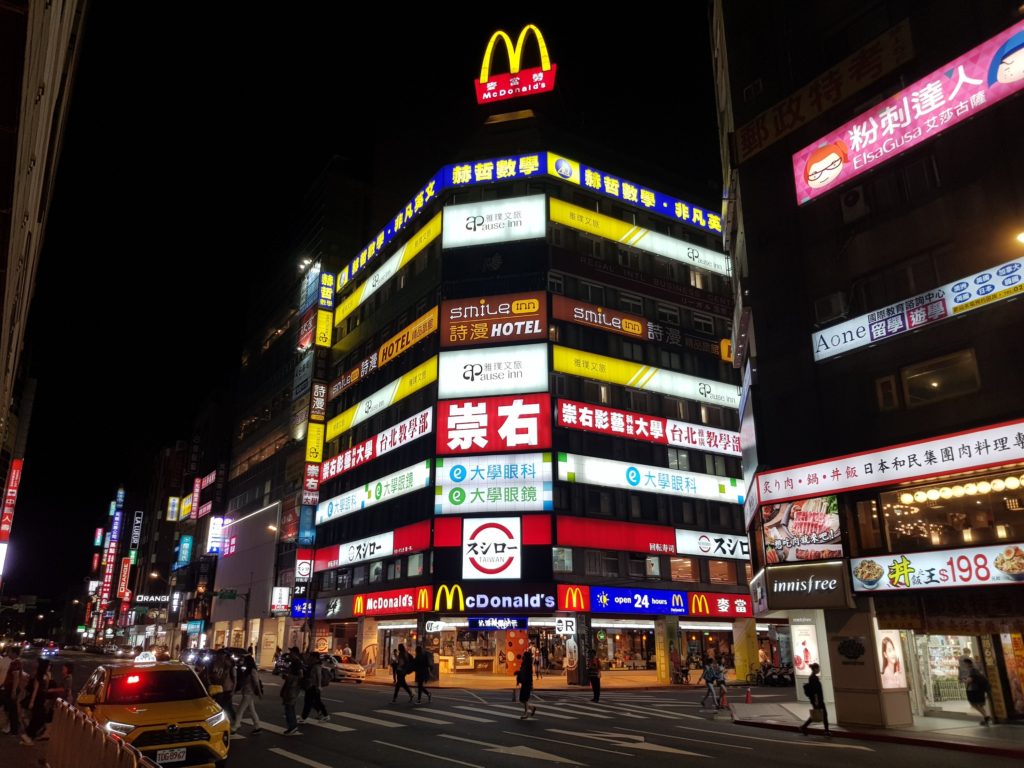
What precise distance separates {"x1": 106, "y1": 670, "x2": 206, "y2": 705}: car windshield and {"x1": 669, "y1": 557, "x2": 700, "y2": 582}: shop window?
37.3 metres

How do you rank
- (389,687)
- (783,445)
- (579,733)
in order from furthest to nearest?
(389,687) → (783,445) → (579,733)

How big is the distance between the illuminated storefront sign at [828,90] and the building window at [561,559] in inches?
972

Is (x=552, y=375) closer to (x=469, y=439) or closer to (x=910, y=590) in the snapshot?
(x=469, y=439)

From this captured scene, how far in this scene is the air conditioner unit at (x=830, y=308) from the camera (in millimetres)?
22016

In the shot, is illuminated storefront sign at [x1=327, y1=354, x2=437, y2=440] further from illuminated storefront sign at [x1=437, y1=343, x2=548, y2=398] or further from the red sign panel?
the red sign panel

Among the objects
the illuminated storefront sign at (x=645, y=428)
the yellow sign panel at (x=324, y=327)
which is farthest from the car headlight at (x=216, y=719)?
the yellow sign panel at (x=324, y=327)

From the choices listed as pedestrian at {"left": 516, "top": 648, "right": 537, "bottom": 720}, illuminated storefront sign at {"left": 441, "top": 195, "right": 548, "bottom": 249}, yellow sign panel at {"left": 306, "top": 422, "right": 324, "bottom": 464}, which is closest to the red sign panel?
illuminated storefront sign at {"left": 441, "top": 195, "right": 548, "bottom": 249}

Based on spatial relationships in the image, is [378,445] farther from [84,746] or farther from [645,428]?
[84,746]

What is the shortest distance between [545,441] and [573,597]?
365 inches

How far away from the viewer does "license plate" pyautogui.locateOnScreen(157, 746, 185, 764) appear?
10.2 meters

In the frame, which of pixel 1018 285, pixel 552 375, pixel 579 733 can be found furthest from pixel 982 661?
pixel 552 375

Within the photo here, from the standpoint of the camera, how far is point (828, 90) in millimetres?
23625

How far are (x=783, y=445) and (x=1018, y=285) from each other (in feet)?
25.4

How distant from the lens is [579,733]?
54.2ft
